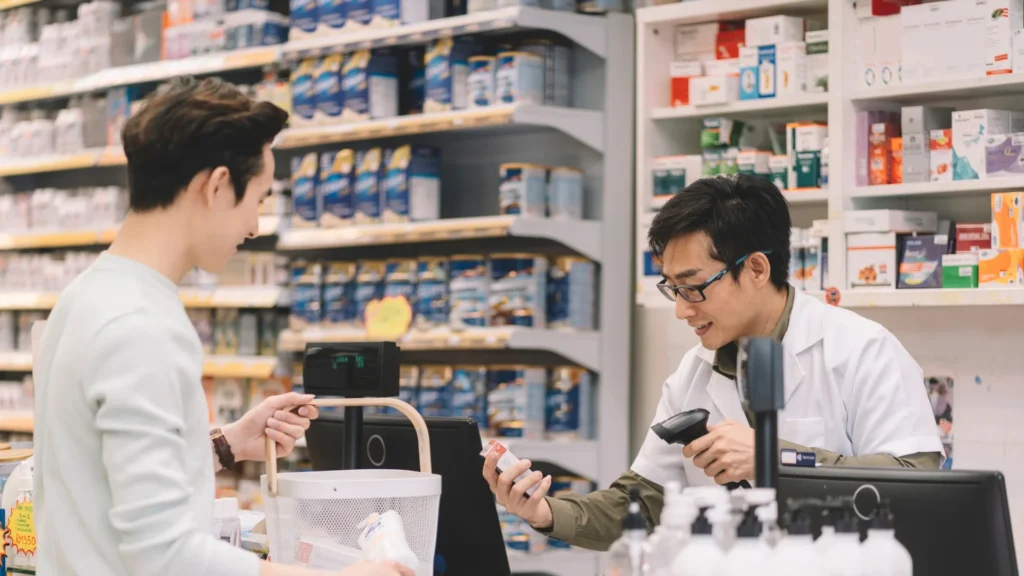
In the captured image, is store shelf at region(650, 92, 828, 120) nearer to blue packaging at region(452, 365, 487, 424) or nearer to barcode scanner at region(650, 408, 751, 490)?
blue packaging at region(452, 365, 487, 424)

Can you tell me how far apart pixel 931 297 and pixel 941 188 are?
0.32m

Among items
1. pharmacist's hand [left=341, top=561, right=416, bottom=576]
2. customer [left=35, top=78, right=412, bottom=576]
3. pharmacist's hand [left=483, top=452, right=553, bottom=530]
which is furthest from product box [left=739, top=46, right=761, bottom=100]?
pharmacist's hand [left=341, top=561, right=416, bottom=576]

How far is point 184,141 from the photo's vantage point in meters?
1.76

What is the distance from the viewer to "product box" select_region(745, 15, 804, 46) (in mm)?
4137

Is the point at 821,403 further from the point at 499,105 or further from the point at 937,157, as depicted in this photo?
the point at 499,105

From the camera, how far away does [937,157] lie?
378 cm

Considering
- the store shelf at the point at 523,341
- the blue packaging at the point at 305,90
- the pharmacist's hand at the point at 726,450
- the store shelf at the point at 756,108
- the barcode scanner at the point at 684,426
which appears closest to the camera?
the barcode scanner at the point at 684,426

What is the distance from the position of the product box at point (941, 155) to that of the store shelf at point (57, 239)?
3961 millimetres

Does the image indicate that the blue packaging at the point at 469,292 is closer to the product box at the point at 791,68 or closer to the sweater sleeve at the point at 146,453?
the product box at the point at 791,68

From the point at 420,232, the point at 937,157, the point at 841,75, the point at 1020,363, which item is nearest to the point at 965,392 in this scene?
the point at 1020,363

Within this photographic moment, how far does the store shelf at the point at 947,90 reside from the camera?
3.60 metres

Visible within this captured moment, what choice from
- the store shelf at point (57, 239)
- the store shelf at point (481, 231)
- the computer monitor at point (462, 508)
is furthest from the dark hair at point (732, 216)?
the store shelf at point (57, 239)

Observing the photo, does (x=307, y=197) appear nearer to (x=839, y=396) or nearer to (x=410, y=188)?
(x=410, y=188)

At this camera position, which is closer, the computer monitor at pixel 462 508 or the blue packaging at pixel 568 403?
the computer monitor at pixel 462 508
